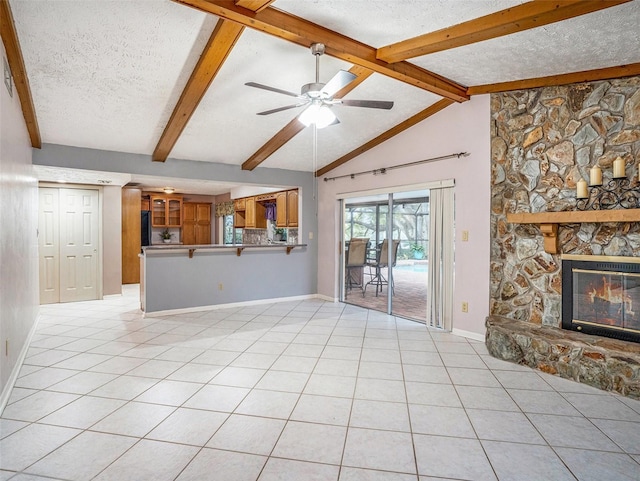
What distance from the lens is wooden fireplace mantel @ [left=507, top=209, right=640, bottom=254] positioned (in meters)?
2.95

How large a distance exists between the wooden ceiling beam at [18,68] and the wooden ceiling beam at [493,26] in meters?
2.74

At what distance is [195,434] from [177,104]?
319 cm

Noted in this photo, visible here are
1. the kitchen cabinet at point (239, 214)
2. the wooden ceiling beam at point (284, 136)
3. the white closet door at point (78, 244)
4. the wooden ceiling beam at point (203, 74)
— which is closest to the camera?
the wooden ceiling beam at point (203, 74)

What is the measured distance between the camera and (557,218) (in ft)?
10.9

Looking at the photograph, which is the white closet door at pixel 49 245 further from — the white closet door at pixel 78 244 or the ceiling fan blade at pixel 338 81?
the ceiling fan blade at pixel 338 81

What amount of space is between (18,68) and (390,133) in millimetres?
4039

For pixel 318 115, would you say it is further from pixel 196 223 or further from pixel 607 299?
pixel 196 223

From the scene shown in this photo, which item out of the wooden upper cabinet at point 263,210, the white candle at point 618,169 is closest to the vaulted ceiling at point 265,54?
the white candle at point 618,169

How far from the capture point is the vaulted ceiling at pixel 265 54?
8.42 feet

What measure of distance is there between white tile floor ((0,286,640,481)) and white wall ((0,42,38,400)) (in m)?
0.28

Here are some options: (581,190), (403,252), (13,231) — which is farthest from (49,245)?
(581,190)

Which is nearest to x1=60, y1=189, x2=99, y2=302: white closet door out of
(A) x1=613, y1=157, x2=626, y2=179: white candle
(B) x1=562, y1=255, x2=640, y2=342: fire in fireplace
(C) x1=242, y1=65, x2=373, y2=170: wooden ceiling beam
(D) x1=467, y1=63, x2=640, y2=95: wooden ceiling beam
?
(C) x1=242, y1=65, x2=373, y2=170: wooden ceiling beam

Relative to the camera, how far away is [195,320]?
4965 mm

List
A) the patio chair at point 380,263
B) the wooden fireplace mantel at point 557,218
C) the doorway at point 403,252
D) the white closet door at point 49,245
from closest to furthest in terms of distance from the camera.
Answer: the wooden fireplace mantel at point 557,218 → the doorway at point 403,252 → the patio chair at point 380,263 → the white closet door at point 49,245
